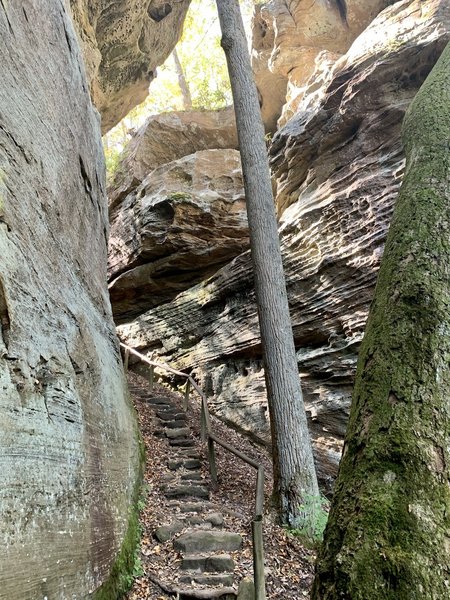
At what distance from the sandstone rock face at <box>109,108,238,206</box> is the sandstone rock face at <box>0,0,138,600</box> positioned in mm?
11604

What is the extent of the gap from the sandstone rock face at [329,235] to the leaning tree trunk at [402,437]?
6.60m

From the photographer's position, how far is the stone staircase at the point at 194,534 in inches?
178

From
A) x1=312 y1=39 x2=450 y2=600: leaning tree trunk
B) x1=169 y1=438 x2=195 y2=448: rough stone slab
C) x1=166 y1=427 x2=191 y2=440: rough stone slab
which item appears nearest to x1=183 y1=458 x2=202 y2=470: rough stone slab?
x1=169 y1=438 x2=195 y2=448: rough stone slab

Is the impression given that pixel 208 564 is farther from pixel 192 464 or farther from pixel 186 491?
pixel 192 464

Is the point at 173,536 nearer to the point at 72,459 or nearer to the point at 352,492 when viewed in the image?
the point at 72,459

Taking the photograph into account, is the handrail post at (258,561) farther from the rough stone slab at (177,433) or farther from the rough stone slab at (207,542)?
the rough stone slab at (177,433)

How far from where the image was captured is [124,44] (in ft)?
43.0

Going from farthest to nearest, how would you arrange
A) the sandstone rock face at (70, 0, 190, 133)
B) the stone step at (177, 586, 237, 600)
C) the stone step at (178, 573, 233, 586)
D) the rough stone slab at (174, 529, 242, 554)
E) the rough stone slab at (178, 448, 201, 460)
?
the sandstone rock face at (70, 0, 190, 133)
the rough stone slab at (178, 448, 201, 460)
the rough stone slab at (174, 529, 242, 554)
the stone step at (178, 573, 233, 586)
the stone step at (177, 586, 237, 600)

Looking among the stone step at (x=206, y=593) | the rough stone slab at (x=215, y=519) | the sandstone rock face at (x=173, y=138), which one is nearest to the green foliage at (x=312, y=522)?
the rough stone slab at (x=215, y=519)

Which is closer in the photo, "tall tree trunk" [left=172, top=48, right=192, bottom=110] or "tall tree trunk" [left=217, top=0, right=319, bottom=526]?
"tall tree trunk" [left=217, top=0, right=319, bottom=526]

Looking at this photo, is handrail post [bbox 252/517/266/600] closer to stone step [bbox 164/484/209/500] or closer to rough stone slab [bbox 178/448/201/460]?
stone step [bbox 164/484/209/500]

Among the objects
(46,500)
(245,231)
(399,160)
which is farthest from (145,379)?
(46,500)

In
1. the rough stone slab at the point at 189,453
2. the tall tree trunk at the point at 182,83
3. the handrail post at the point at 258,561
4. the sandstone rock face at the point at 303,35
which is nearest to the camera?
the handrail post at the point at 258,561

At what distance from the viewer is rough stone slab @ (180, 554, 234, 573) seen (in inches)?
193
